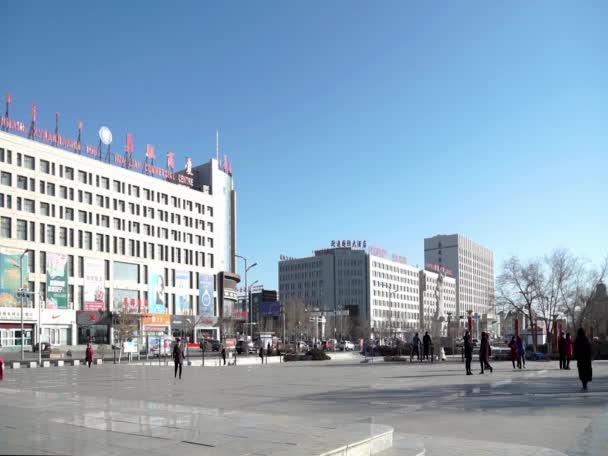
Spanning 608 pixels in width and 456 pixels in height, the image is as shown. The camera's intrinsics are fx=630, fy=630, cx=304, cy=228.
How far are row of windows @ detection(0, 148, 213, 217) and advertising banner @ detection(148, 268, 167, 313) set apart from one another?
1043 cm

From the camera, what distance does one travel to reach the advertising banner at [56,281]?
72.6 m

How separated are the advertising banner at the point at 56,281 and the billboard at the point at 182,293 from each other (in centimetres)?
2083

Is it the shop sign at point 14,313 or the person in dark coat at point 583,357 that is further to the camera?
the shop sign at point 14,313

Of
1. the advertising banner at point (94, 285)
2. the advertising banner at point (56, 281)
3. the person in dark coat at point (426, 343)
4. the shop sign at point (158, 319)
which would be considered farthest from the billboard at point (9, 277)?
the person in dark coat at point (426, 343)

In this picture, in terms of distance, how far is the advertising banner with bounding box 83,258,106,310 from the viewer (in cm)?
7831

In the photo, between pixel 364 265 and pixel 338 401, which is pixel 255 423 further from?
pixel 364 265

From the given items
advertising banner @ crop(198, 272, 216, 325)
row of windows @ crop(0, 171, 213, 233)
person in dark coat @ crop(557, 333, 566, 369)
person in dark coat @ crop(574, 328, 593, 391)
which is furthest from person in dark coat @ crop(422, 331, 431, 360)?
advertising banner @ crop(198, 272, 216, 325)

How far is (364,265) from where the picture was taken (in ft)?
521

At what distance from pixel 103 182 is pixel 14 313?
21.3 meters

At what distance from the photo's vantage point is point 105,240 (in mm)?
82062

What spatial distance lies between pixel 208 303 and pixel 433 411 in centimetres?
8827

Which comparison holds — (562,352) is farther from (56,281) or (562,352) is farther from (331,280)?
(331,280)

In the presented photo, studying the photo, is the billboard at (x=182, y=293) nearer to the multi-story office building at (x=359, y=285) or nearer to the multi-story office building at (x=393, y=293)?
the multi-story office building at (x=359, y=285)

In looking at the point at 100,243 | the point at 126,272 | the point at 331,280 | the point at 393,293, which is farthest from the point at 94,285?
the point at 393,293
